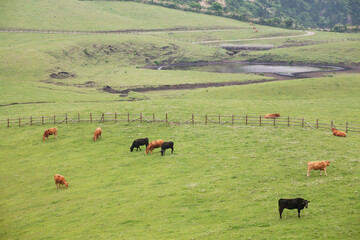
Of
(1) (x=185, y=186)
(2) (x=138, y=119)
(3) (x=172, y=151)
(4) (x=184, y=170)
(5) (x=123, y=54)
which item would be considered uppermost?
(5) (x=123, y=54)

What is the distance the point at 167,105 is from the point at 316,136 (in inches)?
1063

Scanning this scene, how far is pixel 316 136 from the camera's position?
4438cm

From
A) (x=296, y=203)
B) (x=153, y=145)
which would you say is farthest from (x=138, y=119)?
(x=296, y=203)

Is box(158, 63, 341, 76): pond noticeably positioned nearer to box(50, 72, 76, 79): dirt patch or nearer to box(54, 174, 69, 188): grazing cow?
box(50, 72, 76, 79): dirt patch

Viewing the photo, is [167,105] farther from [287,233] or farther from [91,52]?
[91,52]

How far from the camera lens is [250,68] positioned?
134 meters

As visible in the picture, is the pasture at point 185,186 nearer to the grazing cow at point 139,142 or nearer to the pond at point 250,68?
the grazing cow at point 139,142

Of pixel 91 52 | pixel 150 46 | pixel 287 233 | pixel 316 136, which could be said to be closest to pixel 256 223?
pixel 287 233

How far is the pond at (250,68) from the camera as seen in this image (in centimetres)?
12612

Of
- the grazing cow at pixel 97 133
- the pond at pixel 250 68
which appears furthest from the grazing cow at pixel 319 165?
the pond at pixel 250 68

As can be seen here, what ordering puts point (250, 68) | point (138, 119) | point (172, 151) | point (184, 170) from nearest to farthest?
point (184, 170) < point (172, 151) < point (138, 119) < point (250, 68)

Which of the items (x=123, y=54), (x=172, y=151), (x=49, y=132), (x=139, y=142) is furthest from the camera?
(x=123, y=54)

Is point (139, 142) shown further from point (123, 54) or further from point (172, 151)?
point (123, 54)

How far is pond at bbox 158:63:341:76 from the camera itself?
12612cm
